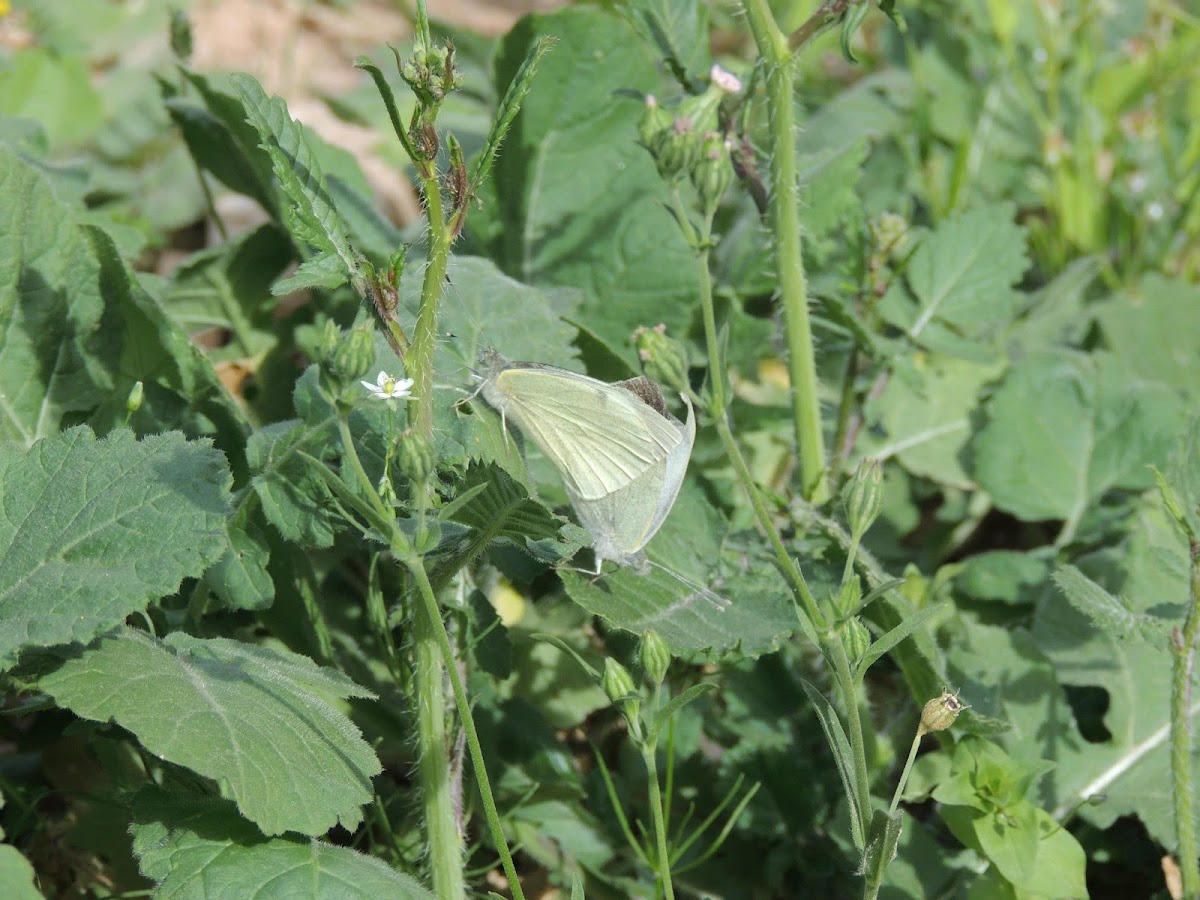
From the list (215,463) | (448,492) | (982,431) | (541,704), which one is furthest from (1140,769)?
(215,463)

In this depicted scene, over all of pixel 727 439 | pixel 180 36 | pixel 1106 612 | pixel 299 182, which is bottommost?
pixel 1106 612

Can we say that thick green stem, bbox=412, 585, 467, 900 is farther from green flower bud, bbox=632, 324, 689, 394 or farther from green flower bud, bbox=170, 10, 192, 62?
green flower bud, bbox=170, 10, 192, 62

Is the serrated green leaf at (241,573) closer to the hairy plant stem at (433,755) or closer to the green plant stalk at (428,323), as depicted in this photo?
the hairy plant stem at (433,755)

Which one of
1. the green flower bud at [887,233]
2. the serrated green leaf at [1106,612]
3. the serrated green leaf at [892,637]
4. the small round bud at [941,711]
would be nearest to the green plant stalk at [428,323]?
the serrated green leaf at [892,637]

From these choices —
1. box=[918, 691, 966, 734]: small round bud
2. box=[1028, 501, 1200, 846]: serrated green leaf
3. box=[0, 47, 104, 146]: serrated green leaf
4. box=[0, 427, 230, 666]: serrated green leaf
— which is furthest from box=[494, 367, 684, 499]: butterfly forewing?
box=[0, 47, 104, 146]: serrated green leaf

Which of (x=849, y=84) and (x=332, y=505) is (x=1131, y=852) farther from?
(x=849, y=84)

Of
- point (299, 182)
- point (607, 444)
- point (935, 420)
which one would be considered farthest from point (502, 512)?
point (935, 420)

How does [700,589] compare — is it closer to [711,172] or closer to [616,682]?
[616,682]
